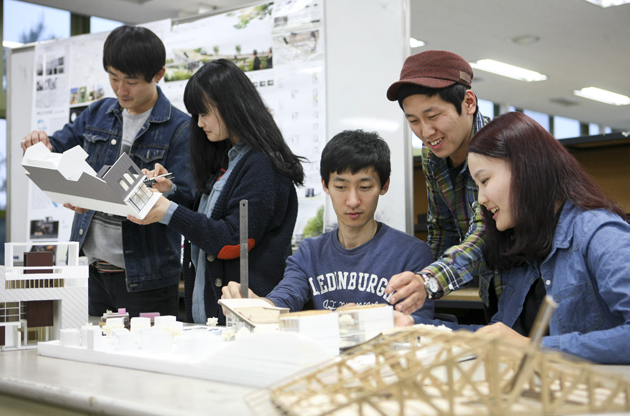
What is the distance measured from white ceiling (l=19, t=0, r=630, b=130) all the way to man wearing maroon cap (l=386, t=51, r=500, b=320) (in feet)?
10.4

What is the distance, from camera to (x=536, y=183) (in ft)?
3.68

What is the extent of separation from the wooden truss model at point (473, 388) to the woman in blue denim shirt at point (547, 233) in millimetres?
385

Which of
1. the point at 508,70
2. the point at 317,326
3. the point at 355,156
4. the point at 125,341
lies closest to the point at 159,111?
the point at 355,156

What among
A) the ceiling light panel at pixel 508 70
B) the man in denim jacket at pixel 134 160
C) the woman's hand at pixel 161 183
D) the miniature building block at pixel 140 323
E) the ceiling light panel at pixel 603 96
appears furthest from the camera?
the ceiling light panel at pixel 603 96

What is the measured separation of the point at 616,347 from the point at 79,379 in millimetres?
834

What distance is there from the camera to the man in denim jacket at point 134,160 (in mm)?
1786

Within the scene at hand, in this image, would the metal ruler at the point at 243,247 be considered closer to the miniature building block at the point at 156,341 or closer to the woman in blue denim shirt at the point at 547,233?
the miniature building block at the point at 156,341

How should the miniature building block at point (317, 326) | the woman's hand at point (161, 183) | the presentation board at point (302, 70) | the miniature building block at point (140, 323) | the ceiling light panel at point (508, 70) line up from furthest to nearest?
the ceiling light panel at point (508, 70)
the presentation board at point (302, 70)
the woman's hand at point (161, 183)
the miniature building block at point (140, 323)
the miniature building block at point (317, 326)

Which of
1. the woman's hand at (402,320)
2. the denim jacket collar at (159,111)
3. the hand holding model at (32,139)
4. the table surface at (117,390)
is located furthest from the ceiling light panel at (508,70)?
the table surface at (117,390)

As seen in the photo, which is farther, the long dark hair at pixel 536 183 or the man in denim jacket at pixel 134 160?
the man in denim jacket at pixel 134 160

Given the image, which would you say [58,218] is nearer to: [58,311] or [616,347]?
[58,311]

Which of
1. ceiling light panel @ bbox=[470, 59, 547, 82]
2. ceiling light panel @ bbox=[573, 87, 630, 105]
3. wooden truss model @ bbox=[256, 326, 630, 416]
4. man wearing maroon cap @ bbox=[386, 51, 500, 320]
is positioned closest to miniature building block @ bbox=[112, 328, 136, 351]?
wooden truss model @ bbox=[256, 326, 630, 416]

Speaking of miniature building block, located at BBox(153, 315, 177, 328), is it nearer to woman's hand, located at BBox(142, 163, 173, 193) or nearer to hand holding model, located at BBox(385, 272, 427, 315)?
hand holding model, located at BBox(385, 272, 427, 315)

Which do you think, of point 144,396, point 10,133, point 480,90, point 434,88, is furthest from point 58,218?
point 480,90
